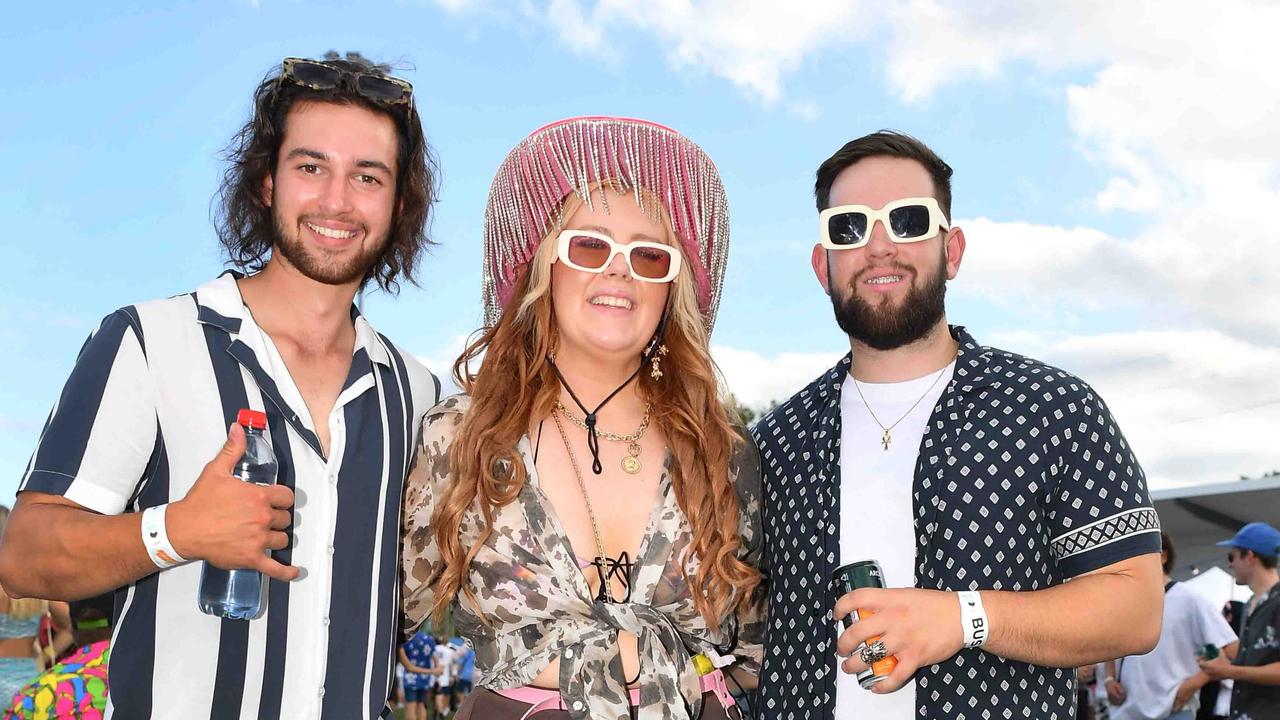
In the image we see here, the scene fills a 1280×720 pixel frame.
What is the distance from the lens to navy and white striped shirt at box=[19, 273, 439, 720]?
2.89 m

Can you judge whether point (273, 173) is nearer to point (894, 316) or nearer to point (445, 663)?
point (894, 316)

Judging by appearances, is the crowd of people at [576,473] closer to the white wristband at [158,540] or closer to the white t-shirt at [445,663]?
the white wristband at [158,540]

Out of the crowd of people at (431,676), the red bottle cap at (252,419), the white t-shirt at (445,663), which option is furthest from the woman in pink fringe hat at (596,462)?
the white t-shirt at (445,663)

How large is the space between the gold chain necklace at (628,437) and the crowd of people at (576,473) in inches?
0.4

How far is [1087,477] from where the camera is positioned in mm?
3227

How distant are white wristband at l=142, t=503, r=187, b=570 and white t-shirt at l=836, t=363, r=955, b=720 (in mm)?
1914

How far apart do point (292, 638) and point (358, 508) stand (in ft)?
1.32

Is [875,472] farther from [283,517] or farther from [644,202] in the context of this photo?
[283,517]

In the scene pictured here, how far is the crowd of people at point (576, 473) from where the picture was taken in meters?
2.91

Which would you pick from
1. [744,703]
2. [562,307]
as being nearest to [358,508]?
[562,307]

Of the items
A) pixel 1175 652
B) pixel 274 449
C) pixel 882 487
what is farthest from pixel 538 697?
pixel 1175 652

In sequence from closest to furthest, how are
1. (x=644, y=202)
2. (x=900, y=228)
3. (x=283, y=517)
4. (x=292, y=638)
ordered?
(x=283, y=517) < (x=292, y=638) < (x=644, y=202) < (x=900, y=228)

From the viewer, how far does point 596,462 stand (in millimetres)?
3359

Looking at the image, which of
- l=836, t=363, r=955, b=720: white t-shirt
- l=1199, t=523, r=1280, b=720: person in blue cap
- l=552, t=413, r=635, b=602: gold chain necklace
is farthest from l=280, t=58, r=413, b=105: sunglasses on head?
l=1199, t=523, r=1280, b=720: person in blue cap
